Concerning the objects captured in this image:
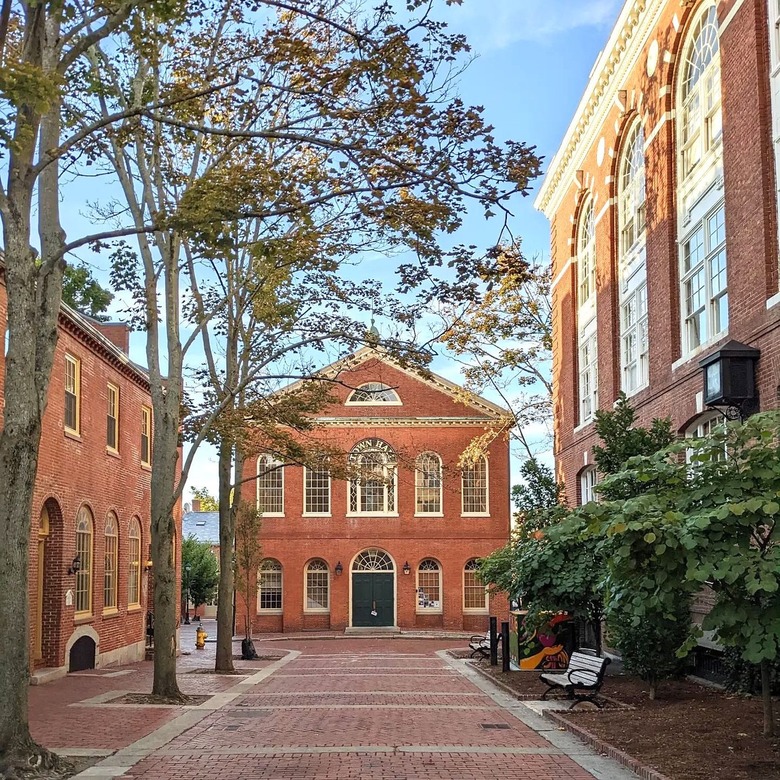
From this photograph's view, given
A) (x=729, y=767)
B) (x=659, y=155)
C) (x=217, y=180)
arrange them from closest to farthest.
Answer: (x=729, y=767) → (x=217, y=180) → (x=659, y=155)

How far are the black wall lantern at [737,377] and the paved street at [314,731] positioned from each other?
504cm

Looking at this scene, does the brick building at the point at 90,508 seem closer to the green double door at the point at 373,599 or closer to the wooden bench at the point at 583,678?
the wooden bench at the point at 583,678

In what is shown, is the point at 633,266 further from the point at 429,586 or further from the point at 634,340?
the point at 429,586

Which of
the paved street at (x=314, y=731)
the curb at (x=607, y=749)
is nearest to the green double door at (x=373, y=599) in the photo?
the paved street at (x=314, y=731)

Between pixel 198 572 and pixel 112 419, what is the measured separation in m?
36.6

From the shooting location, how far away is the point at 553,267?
103 ft

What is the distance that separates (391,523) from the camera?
156 ft

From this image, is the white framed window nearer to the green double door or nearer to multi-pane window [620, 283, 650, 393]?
multi-pane window [620, 283, 650, 393]

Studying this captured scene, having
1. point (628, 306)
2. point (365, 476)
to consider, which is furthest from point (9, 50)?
point (365, 476)

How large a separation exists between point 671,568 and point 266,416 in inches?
597

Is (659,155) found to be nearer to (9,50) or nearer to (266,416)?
(266,416)

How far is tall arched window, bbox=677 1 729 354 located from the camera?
17.4 metres

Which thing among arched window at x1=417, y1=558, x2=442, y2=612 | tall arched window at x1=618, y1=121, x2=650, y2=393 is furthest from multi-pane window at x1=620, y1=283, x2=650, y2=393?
arched window at x1=417, y1=558, x2=442, y2=612

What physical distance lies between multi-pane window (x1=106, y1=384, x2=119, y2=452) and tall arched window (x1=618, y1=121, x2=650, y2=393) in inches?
479
